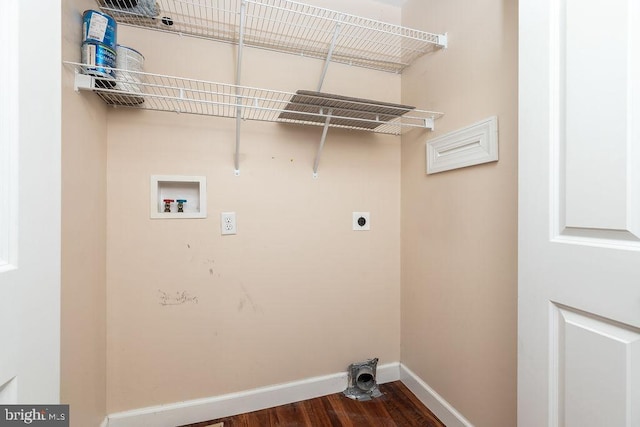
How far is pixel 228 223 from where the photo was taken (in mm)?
1455

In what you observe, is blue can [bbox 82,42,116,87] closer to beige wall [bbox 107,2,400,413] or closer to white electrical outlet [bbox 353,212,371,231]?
beige wall [bbox 107,2,400,413]

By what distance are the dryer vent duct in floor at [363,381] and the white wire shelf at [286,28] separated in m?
1.74

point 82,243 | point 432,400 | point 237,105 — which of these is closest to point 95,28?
point 237,105

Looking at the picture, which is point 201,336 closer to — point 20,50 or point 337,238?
point 337,238

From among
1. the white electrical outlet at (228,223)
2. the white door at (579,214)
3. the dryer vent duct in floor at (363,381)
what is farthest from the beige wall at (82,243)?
the white door at (579,214)

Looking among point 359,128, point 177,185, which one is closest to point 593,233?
point 359,128

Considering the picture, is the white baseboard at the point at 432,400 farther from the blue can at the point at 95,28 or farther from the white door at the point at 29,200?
the blue can at the point at 95,28

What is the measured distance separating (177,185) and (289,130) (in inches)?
26.2

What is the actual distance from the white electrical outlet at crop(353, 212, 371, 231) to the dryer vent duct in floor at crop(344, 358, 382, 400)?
0.81 m

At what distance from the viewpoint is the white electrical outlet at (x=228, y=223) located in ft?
4.75
